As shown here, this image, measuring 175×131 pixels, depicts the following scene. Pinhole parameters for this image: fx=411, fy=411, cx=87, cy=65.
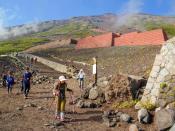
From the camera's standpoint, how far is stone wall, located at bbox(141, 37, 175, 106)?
16.0m

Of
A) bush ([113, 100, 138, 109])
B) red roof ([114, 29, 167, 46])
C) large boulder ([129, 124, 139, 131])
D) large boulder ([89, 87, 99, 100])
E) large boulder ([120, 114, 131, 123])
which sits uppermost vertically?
red roof ([114, 29, 167, 46])

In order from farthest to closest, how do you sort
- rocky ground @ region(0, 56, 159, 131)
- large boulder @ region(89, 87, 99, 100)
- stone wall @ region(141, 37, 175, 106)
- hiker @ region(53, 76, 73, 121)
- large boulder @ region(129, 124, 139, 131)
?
large boulder @ region(89, 87, 99, 100) < stone wall @ region(141, 37, 175, 106) < hiker @ region(53, 76, 73, 121) < rocky ground @ region(0, 56, 159, 131) < large boulder @ region(129, 124, 139, 131)

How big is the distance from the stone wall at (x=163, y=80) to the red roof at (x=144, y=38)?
49376mm

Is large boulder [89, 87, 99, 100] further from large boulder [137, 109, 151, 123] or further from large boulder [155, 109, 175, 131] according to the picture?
large boulder [155, 109, 175, 131]

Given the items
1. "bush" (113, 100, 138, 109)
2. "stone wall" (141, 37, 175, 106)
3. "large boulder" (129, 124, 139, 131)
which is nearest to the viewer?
"large boulder" (129, 124, 139, 131)

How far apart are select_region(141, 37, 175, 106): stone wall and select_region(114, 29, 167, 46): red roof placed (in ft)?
162

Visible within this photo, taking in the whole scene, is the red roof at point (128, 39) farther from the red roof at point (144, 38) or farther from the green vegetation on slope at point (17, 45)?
the green vegetation on slope at point (17, 45)

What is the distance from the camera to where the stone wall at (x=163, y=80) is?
16031 millimetres

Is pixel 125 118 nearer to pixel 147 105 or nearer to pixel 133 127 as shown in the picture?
pixel 133 127

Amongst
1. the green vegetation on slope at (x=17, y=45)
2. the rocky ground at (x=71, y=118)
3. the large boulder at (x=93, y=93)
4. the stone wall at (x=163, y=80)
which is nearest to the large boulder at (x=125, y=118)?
the rocky ground at (x=71, y=118)

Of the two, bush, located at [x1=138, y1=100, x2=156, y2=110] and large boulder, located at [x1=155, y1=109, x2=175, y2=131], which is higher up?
bush, located at [x1=138, y1=100, x2=156, y2=110]

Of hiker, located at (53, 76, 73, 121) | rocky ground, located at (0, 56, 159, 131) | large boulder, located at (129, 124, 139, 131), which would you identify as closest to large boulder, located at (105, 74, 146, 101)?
rocky ground, located at (0, 56, 159, 131)

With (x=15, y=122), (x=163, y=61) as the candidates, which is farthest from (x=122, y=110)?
(x=15, y=122)

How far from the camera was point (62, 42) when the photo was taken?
104 m
